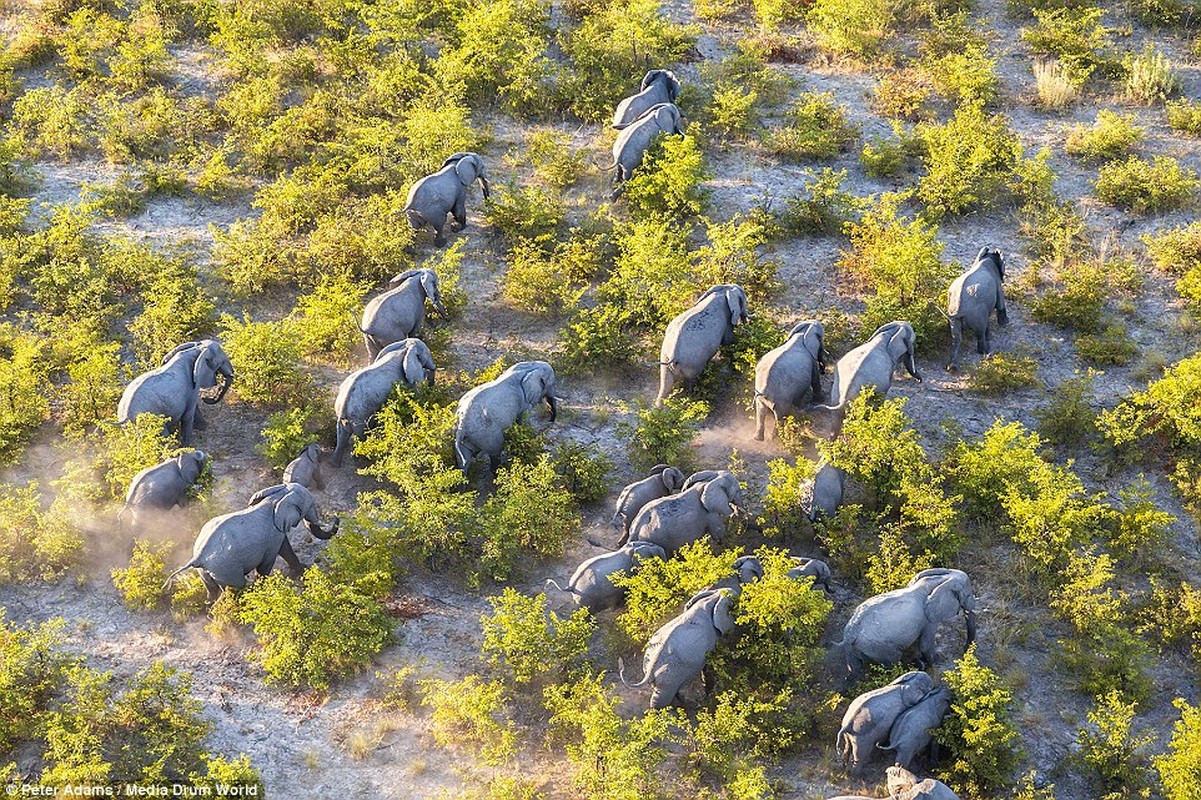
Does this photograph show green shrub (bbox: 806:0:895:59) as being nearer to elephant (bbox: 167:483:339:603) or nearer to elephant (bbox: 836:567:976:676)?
elephant (bbox: 836:567:976:676)

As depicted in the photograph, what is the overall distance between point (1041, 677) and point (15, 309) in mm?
15427

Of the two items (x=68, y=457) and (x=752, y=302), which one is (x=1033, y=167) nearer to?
(x=752, y=302)

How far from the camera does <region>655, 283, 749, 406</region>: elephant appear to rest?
49.6 ft

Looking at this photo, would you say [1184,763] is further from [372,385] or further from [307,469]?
[307,469]

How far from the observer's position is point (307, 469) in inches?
549

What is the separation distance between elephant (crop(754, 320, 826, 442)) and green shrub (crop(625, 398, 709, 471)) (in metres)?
0.83

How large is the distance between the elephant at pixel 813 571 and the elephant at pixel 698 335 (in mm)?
3430

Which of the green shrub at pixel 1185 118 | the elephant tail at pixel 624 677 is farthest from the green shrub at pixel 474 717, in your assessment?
the green shrub at pixel 1185 118

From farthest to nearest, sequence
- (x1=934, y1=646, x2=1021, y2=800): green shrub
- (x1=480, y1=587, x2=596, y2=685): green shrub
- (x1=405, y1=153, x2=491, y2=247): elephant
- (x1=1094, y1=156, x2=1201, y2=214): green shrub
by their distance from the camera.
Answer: (x1=1094, y1=156, x2=1201, y2=214): green shrub → (x1=405, y1=153, x2=491, y2=247): elephant → (x1=480, y1=587, x2=596, y2=685): green shrub → (x1=934, y1=646, x2=1021, y2=800): green shrub

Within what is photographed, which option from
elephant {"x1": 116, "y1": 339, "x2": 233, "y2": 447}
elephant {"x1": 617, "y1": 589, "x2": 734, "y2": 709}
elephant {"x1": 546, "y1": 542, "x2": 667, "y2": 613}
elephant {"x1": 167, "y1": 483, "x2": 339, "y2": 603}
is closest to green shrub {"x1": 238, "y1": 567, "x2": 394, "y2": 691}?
elephant {"x1": 167, "y1": 483, "x2": 339, "y2": 603}

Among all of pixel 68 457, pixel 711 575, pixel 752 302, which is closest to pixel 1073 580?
pixel 711 575

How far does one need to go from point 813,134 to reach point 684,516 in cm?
994

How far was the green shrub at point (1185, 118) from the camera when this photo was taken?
20.2m

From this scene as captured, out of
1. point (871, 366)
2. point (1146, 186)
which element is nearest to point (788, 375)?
point (871, 366)
